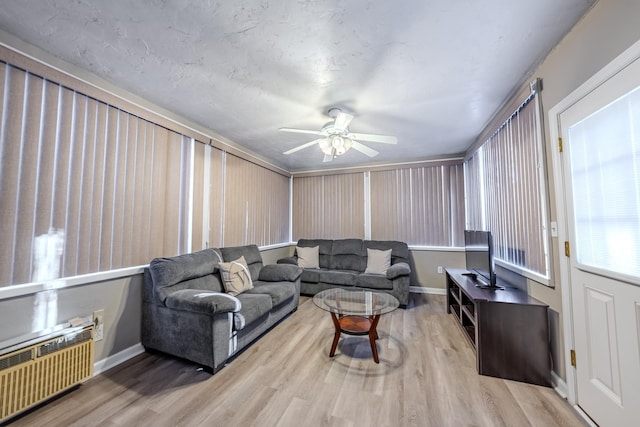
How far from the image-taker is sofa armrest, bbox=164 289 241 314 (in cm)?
195

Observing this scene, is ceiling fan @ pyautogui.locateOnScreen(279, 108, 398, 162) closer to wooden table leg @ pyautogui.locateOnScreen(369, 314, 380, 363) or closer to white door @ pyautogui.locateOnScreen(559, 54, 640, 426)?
white door @ pyautogui.locateOnScreen(559, 54, 640, 426)

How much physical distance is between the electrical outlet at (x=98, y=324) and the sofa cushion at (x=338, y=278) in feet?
8.94

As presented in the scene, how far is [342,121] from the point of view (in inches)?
92.5

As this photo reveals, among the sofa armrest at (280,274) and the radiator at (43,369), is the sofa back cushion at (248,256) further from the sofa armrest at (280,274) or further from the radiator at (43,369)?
the radiator at (43,369)

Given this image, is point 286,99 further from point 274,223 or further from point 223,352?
point 274,223

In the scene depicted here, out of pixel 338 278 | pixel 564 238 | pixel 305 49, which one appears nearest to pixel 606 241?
pixel 564 238

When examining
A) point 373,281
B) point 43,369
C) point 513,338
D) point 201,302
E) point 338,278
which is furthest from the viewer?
point 338,278

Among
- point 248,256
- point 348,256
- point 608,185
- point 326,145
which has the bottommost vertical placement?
point 348,256

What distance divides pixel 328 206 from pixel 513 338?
11.7 feet

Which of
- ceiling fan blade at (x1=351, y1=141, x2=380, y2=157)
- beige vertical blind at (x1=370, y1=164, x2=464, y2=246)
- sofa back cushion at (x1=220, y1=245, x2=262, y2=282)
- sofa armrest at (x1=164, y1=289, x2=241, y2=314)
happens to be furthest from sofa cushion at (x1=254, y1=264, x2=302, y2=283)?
beige vertical blind at (x1=370, y1=164, x2=464, y2=246)

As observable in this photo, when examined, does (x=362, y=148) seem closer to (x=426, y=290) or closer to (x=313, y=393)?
(x=313, y=393)

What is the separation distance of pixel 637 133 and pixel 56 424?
359 centimetres

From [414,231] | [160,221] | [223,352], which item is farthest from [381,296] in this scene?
[160,221]

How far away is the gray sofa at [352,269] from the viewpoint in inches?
138
